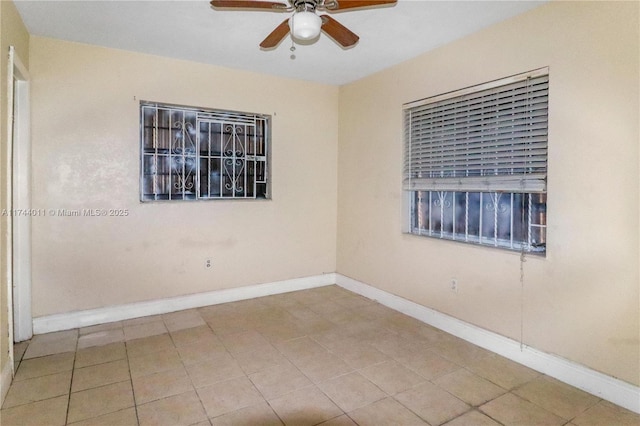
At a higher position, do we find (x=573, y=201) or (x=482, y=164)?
(x=482, y=164)

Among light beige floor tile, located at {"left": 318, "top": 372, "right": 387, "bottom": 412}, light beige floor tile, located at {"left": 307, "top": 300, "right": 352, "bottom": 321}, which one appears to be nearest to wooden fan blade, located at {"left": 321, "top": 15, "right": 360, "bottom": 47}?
light beige floor tile, located at {"left": 318, "top": 372, "right": 387, "bottom": 412}

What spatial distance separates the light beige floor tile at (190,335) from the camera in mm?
2982

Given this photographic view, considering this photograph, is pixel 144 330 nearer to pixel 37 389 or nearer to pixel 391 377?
pixel 37 389

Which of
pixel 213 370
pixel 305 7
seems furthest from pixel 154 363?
pixel 305 7

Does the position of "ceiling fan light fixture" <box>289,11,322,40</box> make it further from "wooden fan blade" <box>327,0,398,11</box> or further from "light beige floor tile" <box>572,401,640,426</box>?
"light beige floor tile" <box>572,401,640,426</box>

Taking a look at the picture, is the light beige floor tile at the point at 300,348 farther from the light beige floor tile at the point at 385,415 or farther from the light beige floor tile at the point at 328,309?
the light beige floor tile at the point at 385,415

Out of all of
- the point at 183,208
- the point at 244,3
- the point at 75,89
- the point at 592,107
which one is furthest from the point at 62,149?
the point at 592,107

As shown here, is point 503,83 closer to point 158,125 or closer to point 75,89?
point 158,125

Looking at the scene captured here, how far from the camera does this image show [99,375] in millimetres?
2443

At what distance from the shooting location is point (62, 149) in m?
3.15

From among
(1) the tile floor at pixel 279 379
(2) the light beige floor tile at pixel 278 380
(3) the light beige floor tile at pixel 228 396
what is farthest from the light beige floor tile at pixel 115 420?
(2) the light beige floor tile at pixel 278 380

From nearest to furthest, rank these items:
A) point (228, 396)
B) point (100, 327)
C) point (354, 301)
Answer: point (228, 396) < point (100, 327) < point (354, 301)

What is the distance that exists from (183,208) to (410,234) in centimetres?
229

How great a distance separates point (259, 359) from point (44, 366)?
1.49m
